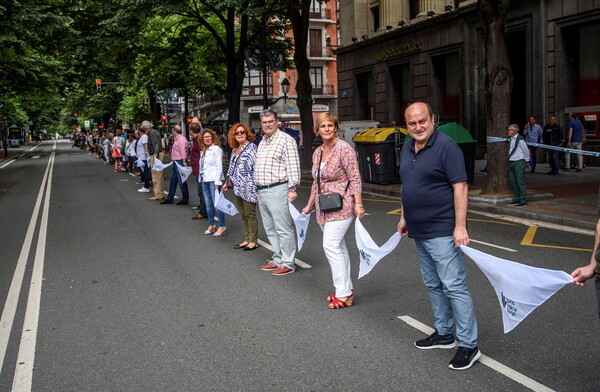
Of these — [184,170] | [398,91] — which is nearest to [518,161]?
[184,170]

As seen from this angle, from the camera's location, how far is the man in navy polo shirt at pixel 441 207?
4090 mm

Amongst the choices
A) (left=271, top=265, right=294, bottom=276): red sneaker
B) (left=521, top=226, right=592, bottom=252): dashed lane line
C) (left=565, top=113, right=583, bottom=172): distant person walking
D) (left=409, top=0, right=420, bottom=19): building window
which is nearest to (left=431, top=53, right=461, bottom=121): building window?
(left=409, top=0, right=420, bottom=19): building window

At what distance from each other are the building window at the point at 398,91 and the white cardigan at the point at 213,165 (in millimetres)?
20922

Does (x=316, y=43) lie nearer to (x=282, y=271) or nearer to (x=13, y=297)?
(x=282, y=271)

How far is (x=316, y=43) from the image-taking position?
63.5 m

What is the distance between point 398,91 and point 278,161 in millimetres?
24404

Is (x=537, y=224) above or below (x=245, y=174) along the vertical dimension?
below

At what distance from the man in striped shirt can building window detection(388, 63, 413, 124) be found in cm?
2368

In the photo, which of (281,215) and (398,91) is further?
(398,91)

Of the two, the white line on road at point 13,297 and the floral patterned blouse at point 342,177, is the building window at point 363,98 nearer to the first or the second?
the white line on road at point 13,297

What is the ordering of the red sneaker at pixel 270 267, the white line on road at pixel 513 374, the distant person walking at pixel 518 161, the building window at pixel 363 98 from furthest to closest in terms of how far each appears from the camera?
the building window at pixel 363 98, the distant person walking at pixel 518 161, the red sneaker at pixel 270 267, the white line on road at pixel 513 374

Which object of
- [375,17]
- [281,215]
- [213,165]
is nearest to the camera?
[281,215]

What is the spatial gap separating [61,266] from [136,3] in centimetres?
1631

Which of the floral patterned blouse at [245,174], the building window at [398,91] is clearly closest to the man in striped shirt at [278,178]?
the floral patterned blouse at [245,174]
